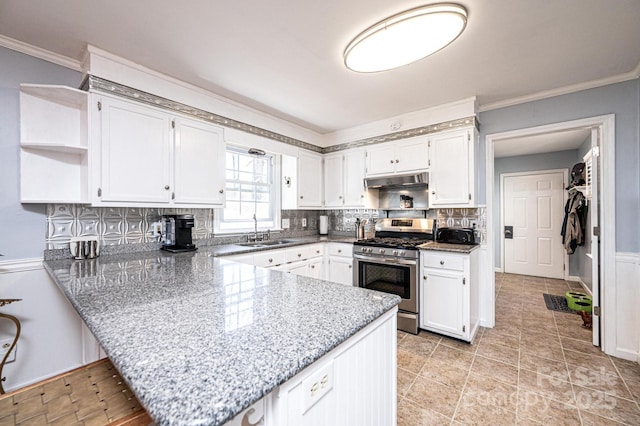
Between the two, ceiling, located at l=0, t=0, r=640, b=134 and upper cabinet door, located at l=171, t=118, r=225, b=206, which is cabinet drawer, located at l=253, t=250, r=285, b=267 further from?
ceiling, located at l=0, t=0, r=640, b=134

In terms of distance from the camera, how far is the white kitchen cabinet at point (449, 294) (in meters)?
2.58

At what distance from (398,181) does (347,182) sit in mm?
797

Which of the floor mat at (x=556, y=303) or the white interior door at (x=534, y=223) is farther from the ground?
the white interior door at (x=534, y=223)

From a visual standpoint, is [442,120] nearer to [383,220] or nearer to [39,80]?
[383,220]

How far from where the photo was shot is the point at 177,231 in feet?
8.02

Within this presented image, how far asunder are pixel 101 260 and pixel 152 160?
2.89ft

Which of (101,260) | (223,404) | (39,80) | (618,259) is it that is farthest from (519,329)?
(39,80)

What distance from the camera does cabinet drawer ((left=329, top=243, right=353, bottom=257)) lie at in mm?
3383

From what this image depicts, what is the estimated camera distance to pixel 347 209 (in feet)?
13.5

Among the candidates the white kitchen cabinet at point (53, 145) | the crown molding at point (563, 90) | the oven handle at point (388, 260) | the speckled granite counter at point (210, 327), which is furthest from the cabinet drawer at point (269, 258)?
the crown molding at point (563, 90)

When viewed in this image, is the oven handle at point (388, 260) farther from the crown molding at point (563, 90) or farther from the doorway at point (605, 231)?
the crown molding at point (563, 90)

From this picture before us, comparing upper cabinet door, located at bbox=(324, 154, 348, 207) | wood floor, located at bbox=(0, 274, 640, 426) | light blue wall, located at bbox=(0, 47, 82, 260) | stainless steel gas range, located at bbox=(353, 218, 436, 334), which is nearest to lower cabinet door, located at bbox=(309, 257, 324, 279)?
stainless steel gas range, located at bbox=(353, 218, 436, 334)

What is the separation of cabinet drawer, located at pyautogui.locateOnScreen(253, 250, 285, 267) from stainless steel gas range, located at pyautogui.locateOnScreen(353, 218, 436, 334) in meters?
0.93

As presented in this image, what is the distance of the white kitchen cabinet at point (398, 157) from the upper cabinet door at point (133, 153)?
2399mm
